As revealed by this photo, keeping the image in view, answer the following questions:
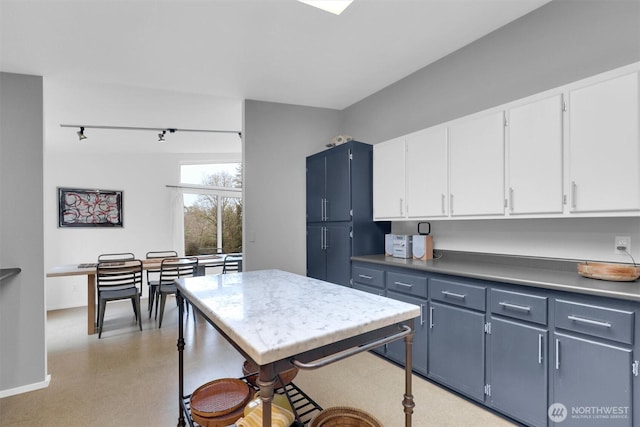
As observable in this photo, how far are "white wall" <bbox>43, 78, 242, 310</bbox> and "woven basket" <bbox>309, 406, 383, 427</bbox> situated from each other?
11.0 feet

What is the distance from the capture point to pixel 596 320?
155cm

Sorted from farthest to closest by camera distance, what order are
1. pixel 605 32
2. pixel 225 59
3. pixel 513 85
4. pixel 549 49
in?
pixel 225 59, pixel 513 85, pixel 549 49, pixel 605 32

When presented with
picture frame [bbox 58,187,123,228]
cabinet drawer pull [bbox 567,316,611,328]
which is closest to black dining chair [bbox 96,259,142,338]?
picture frame [bbox 58,187,123,228]

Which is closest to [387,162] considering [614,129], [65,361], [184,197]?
[614,129]


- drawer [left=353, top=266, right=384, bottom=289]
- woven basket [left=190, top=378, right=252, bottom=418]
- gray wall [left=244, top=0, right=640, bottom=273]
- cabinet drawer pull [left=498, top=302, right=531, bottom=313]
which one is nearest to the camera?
woven basket [left=190, top=378, right=252, bottom=418]

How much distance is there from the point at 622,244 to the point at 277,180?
311 cm

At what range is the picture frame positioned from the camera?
4992mm

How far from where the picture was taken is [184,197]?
601 cm

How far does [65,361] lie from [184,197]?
351cm

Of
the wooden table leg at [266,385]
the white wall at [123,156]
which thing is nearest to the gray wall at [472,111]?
the white wall at [123,156]

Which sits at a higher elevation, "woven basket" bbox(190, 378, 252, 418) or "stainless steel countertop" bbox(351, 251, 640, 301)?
"stainless steel countertop" bbox(351, 251, 640, 301)

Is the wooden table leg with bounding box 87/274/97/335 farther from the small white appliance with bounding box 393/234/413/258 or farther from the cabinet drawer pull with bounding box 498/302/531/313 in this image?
the cabinet drawer pull with bounding box 498/302/531/313

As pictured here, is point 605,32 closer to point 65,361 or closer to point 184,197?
point 65,361

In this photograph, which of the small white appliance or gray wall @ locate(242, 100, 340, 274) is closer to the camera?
the small white appliance
